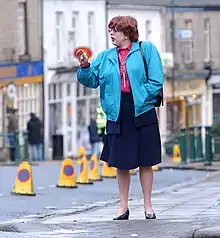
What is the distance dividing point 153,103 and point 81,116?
3568 cm

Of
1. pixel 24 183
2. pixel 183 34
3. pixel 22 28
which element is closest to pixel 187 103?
pixel 183 34

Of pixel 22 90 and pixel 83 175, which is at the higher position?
pixel 22 90

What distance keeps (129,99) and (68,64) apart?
113 feet

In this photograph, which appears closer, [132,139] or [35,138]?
[132,139]

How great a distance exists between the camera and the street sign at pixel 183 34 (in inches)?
2014

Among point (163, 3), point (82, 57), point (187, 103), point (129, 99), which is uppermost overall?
point (163, 3)

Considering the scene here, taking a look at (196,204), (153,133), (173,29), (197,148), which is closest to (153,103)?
(153,133)

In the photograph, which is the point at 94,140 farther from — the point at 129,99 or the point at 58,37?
the point at 129,99

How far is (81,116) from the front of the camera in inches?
1795

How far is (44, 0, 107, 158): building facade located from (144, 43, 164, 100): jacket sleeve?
31.7 metres

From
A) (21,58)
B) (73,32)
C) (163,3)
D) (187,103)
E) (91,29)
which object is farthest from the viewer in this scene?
(187,103)

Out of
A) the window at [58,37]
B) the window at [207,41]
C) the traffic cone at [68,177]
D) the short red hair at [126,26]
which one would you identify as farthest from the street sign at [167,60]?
the short red hair at [126,26]

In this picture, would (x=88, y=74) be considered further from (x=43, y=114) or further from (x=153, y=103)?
(x=43, y=114)

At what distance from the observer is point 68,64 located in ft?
145
